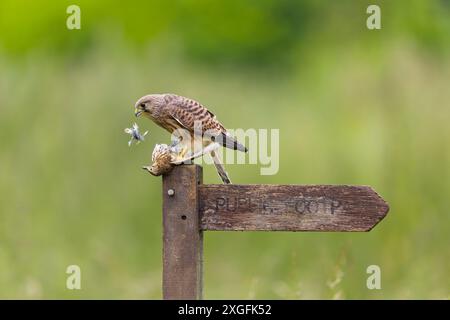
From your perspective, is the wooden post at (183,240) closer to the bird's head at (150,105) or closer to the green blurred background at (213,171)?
the bird's head at (150,105)

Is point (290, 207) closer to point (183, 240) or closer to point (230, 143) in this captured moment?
point (183, 240)

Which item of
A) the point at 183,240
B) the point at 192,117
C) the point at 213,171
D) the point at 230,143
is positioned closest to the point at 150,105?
the point at 192,117

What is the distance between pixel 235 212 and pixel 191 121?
739 millimetres

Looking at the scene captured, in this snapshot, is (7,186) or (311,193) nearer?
(311,193)

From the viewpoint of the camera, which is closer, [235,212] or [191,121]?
[235,212]

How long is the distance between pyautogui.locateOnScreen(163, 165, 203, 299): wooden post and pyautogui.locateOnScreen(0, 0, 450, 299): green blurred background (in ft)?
4.77

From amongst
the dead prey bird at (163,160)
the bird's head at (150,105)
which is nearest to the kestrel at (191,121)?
the bird's head at (150,105)

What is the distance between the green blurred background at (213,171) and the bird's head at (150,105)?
109cm

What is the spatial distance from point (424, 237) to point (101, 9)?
5.72m

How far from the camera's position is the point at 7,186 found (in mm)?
5688

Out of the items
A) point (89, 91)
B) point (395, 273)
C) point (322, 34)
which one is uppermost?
point (322, 34)

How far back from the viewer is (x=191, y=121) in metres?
3.75
